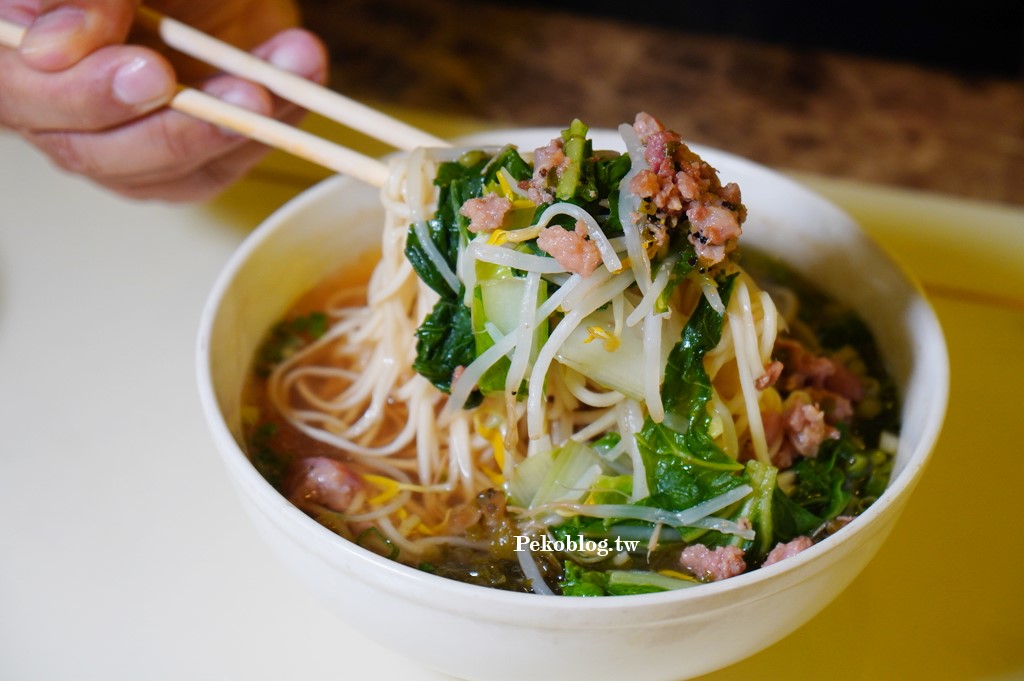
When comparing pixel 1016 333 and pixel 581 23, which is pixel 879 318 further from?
pixel 581 23

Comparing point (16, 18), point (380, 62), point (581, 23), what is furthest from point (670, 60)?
point (16, 18)

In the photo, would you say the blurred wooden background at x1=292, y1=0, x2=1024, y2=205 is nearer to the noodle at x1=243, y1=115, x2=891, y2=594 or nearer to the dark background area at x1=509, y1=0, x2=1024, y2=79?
the dark background area at x1=509, y1=0, x2=1024, y2=79

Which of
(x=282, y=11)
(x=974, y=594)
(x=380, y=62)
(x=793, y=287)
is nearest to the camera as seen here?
(x=974, y=594)

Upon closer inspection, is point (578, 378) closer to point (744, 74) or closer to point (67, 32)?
point (67, 32)

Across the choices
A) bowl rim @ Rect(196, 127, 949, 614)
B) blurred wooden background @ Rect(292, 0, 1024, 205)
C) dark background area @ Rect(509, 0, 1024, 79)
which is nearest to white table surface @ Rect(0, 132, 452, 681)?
bowl rim @ Rect(196, 127, 949, 614)

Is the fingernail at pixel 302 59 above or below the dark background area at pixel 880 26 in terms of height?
above

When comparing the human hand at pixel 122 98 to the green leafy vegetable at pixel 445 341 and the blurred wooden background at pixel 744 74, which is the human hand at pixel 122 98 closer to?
the green leafy vegetable at pixel 445 341

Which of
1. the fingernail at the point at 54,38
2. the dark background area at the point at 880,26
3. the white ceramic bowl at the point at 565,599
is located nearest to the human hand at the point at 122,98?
the fingernail at the point at 54,38
